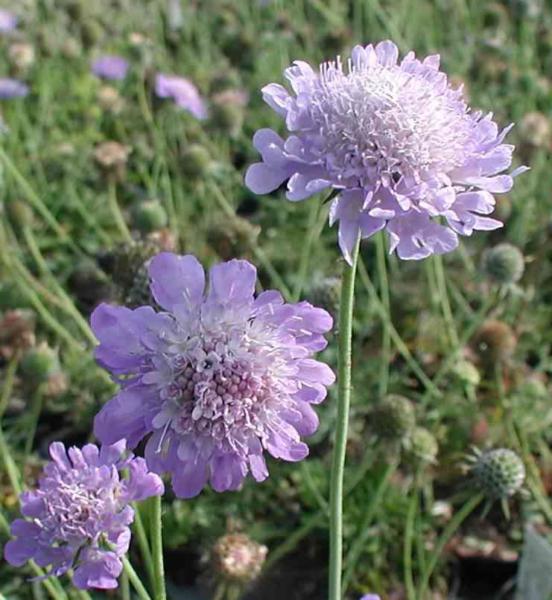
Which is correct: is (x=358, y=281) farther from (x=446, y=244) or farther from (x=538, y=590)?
(x=446, y=244)

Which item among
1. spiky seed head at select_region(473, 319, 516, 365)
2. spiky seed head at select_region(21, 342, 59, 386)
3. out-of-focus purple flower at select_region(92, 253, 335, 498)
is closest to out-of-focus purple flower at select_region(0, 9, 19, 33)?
spiky seed head at select_region(21, 342, 59, 386)

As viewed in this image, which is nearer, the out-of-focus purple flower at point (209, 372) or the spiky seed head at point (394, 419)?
the out-of-focus purple flower at point (209, 372)

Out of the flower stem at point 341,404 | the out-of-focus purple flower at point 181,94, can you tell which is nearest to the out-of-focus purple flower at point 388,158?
the flower stem at point 341,404

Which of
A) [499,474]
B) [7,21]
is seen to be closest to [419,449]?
[499,474]

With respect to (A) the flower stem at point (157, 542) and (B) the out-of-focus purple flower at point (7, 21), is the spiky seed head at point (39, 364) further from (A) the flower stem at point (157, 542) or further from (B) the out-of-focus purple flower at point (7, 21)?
(B) the out-of-focus purple flower at point (7, 21)

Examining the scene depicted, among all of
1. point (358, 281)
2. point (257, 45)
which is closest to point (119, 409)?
point (358, 281)

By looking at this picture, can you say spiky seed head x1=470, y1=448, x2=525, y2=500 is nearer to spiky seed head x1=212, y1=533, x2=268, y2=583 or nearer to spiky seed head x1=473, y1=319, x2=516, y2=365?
spiky seed head x1=212, y1=533, x2=268, y2=583
